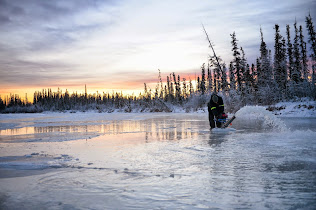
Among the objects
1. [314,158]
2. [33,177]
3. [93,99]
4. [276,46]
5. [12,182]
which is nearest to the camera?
[12,182]

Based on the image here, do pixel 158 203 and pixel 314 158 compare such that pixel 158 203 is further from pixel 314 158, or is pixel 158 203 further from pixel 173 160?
pixel 314 158

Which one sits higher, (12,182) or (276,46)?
(276,46)

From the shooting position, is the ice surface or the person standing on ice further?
the ice surface

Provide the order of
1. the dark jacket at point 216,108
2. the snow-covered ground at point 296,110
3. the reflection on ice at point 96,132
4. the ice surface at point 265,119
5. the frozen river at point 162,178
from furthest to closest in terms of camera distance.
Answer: the snow-covered ground at point 296,110 → the ice surface at point 265,119 → the dark jacket at point 216,108 → the reflection on ice at point 96,132 → the frozen river at point 162,178

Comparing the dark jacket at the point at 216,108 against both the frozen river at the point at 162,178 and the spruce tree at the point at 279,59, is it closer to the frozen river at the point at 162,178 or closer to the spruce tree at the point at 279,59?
the frozen river at the point at 162,178

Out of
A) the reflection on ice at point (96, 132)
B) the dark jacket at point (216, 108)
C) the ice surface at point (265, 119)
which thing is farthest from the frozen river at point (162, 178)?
the ice surface at point (265, 119)

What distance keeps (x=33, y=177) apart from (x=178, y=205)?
3.02 m

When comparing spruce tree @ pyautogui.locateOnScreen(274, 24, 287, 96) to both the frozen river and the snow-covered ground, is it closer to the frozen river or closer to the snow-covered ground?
the snow-covered ground

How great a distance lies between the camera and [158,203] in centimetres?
328

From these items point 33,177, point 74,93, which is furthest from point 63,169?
point 74,93

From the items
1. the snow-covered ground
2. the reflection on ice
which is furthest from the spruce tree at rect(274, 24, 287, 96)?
the reflection on ice

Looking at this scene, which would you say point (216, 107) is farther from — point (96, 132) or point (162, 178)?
point (162, 178)

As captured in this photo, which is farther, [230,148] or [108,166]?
[230,148]

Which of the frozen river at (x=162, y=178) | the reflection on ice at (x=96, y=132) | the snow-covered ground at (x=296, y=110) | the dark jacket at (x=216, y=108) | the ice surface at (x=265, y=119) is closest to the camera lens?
the frozen river at (x=162, y=178)
